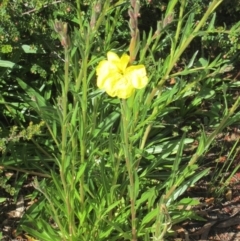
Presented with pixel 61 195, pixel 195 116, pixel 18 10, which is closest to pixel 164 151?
pixel 195 116

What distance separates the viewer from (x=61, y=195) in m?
2.23

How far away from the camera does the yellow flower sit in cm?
152

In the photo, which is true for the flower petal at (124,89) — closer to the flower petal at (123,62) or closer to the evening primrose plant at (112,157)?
the flower petal at (123,62)

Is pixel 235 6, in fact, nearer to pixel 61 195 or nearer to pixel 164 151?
pixel 164 151

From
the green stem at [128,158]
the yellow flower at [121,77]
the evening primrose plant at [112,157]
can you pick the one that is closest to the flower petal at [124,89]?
the yellow flower at [121,77]

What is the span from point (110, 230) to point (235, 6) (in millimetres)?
1679

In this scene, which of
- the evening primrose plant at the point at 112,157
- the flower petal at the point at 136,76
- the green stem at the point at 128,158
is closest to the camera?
the flower petal at the point at 136,76

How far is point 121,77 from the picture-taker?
1537mm

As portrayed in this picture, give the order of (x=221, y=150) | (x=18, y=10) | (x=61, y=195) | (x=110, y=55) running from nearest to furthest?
(x=110, y=55), (x=61, y=195), (x=18, y=10), (x=221, y=150)

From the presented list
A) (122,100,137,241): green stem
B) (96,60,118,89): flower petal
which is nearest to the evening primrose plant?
(122,100,137,241): green stem

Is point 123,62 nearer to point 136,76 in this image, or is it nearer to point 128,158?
point 136,76

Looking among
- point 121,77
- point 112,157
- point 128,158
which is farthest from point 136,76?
point 112,157

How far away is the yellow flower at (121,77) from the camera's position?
152 centimetres

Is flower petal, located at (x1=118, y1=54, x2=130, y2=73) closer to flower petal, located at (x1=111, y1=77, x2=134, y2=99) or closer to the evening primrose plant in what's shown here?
flower petal, located at (x1=111, y1=77, x2=134, y2=99)
